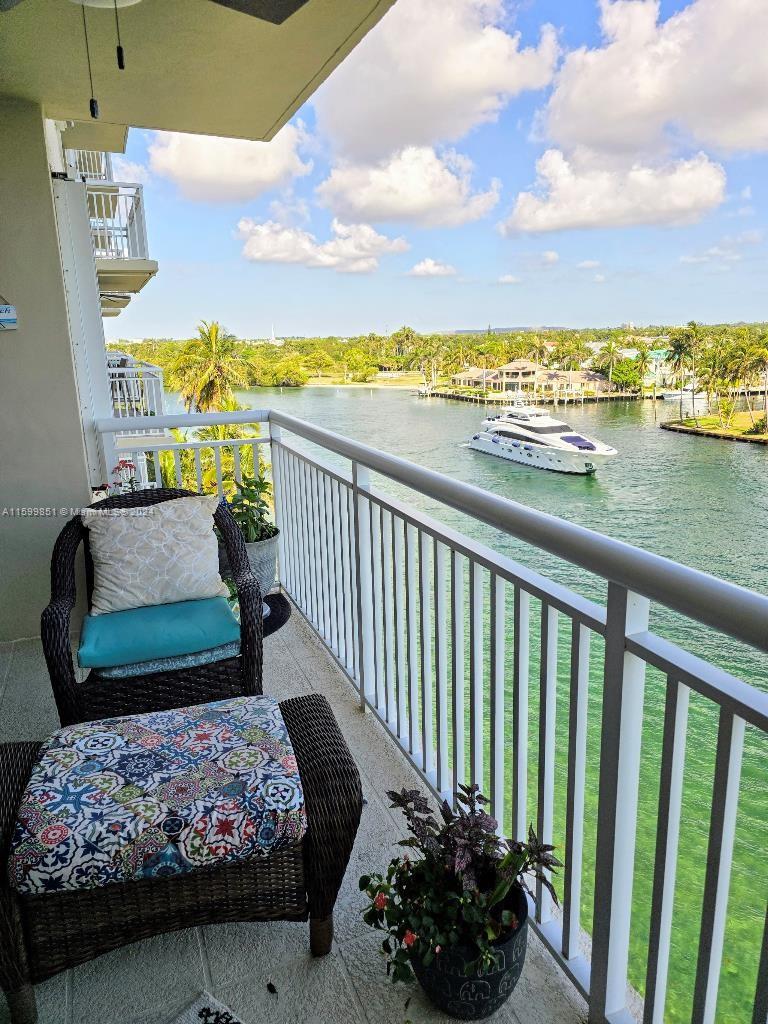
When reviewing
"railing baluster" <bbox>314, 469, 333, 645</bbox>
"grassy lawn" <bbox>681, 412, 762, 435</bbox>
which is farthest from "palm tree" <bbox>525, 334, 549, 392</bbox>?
"railing baluster" <bbox>314, 469, 333, 645</bbox>

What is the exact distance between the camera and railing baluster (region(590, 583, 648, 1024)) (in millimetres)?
1179

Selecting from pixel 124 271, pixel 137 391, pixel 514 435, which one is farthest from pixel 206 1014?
pixel 124 271

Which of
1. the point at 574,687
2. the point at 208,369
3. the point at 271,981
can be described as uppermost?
the point at 208,369

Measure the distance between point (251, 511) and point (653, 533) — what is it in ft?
20.6

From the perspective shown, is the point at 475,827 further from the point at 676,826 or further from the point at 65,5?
the point at 65,5

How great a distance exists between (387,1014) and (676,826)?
80 centimetres

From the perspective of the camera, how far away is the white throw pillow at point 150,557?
8.34ft

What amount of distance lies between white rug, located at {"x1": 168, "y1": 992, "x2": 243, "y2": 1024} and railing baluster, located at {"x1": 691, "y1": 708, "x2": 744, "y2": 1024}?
0.97 metres

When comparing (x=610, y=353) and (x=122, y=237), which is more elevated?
(x=122, y=237)

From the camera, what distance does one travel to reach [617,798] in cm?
126

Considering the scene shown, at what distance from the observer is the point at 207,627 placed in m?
2.39

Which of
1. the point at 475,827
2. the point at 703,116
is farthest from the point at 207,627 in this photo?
the point at 703,116

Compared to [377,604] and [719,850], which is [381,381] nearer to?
[377,604]

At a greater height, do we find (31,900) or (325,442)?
(325,442)
